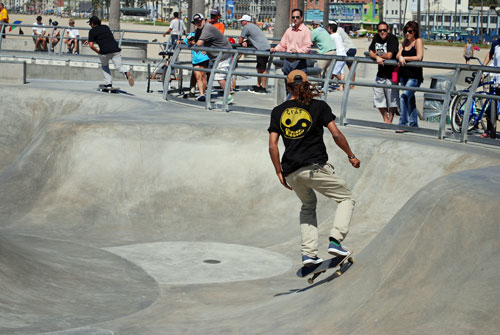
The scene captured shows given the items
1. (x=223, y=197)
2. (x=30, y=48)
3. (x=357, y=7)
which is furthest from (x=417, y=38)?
(x=357, y=7)

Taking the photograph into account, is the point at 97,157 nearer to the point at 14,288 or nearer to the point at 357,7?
the point at 14,288

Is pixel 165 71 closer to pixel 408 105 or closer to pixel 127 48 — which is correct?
pixel 408 105

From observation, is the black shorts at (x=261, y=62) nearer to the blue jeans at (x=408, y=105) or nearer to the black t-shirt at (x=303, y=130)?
the blue jeans at (x=408, y=105)

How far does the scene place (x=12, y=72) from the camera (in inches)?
725

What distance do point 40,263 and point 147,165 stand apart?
11.7 ft

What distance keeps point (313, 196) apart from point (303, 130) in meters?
0.69

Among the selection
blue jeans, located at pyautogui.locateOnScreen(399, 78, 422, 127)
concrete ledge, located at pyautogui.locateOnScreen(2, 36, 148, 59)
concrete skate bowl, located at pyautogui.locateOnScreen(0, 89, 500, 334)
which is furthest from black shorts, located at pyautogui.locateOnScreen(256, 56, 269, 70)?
concrete ledge, located at pyautogui.locateOnScreen(2, 36, 148, 59)

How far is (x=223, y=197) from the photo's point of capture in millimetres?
10906

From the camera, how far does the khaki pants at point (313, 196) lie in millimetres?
6746

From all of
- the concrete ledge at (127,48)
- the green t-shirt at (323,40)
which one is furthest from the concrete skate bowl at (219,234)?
the concrete ledge at (127,48)

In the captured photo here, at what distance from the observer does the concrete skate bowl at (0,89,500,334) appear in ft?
18.7

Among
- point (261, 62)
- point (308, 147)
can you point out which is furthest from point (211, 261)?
point (261, 62)

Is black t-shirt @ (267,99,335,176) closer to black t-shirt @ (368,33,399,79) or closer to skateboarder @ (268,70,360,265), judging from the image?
skateboarder @ (268,70,360,265)

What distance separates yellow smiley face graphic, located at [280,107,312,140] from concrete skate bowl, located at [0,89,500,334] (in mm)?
1154
